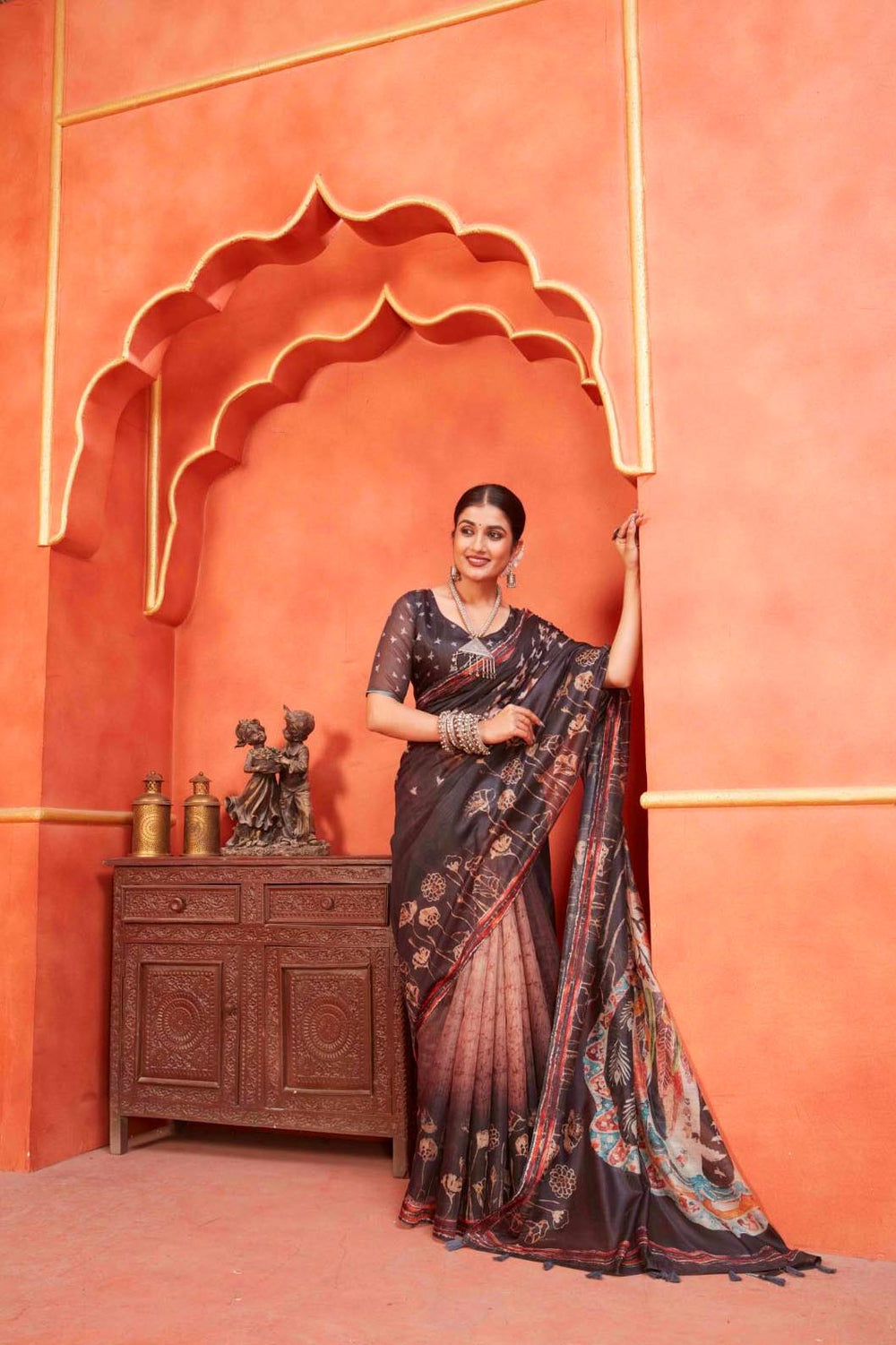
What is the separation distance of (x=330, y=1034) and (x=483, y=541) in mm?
1537

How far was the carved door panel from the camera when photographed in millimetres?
3312

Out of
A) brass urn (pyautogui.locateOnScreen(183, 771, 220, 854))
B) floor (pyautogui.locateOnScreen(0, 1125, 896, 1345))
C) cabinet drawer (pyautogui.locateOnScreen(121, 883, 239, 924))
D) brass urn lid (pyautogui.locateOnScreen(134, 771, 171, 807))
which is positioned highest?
brass urn lid (pyautogui.locateOnScreen(134, 771, 171, 807))

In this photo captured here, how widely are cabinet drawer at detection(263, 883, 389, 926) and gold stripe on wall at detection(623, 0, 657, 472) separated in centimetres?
150

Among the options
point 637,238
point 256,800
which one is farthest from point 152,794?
point 637,238

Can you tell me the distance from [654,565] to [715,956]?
1021 millimetres

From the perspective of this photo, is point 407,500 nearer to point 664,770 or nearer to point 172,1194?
point 664,770

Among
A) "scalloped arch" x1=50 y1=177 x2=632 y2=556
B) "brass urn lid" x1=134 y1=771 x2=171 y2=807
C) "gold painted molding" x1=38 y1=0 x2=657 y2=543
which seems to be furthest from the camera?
"brass urn lid" x1=134 y1=771 x2=171 y2=807

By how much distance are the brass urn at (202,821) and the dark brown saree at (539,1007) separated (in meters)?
0.88

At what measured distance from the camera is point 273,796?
375cm

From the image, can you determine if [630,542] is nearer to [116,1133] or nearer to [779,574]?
[779,574]

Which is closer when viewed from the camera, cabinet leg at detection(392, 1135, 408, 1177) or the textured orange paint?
cabinet leg at detection(392, 1135, 408, 1177)

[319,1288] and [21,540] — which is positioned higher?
[21,540]

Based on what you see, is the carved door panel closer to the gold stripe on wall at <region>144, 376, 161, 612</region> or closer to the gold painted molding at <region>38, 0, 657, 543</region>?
the gold stripe on wall at <region>144, 376, 161, 612</region>

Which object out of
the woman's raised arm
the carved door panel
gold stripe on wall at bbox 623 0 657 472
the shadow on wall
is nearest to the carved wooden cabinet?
the carved door panel
